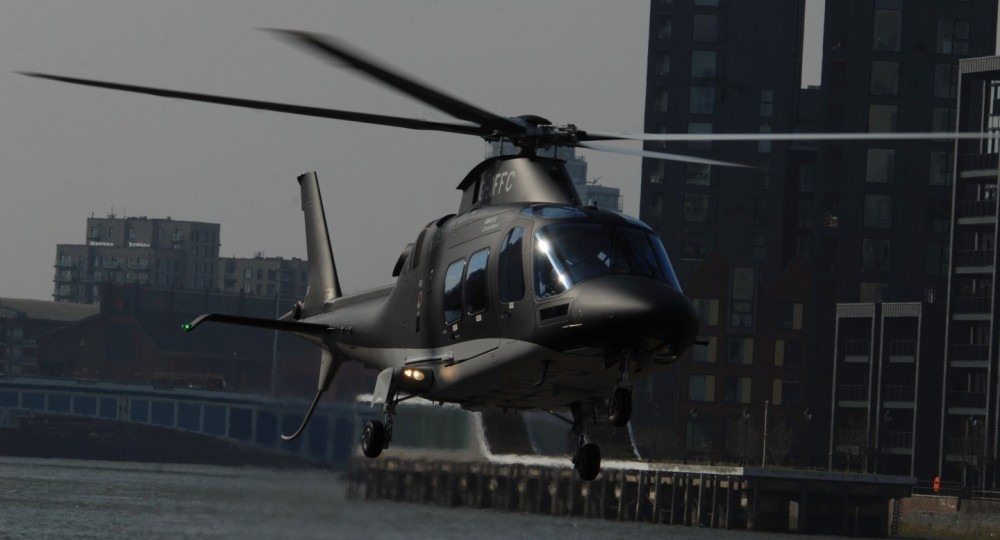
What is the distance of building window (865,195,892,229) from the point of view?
573ft

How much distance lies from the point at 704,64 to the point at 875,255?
25.4 m

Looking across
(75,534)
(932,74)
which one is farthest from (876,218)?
(75,534)

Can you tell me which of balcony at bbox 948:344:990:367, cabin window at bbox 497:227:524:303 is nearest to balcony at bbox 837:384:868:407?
balcony at bbox 948:344:990:367

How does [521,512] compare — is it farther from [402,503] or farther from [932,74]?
[932,74]

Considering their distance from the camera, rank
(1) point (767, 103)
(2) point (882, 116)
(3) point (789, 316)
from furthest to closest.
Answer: (1) point (767, 103) < (2) point (882, 116) < (3) point (789, 316)

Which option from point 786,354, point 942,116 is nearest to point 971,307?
point 786,354

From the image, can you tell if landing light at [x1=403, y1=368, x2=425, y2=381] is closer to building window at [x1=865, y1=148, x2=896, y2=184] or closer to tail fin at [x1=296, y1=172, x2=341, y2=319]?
tail fin at [x1=296, y1=172, x2=341, y2=319]

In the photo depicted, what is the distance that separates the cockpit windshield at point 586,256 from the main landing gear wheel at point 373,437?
5.23 meters

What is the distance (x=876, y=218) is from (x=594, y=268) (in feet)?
493

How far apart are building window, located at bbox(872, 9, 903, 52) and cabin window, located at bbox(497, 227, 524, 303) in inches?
5957

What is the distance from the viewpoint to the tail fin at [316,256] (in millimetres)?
41562

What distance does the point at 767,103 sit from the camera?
185000mm

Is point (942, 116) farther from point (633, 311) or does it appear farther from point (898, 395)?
point (633, 311)

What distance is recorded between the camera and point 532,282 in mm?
29250
